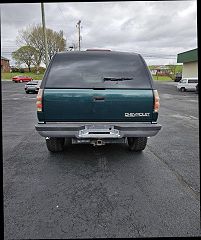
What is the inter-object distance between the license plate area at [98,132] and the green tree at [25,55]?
65093 millimetres

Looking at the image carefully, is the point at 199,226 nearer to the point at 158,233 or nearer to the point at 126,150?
the point at 158,233

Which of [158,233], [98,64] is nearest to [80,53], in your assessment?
[98,64]

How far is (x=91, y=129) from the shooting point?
4.07m

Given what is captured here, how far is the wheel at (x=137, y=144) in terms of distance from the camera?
5016 mm

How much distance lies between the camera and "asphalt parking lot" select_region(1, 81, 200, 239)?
8.68 feet

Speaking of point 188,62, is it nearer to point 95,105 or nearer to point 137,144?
point 137,144

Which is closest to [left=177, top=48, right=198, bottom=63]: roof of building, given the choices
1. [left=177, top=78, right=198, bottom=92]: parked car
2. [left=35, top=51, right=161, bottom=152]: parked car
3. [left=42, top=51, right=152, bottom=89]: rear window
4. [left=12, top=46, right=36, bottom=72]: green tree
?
[left=177, top=78, right=198, bottom=92]: parked car

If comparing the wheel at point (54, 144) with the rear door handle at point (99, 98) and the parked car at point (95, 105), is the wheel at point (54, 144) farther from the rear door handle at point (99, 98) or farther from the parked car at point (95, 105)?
the rear door handle at point (99, 98)

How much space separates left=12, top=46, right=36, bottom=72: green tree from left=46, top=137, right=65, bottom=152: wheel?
64058 millimetres

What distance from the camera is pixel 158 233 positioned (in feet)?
8.42

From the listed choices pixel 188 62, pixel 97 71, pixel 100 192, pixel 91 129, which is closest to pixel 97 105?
pixel 91 129

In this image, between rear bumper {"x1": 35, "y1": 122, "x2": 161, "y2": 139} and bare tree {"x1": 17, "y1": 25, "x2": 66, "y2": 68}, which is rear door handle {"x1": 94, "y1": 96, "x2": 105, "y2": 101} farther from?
bare tree {"x1": 17, "y1": 25, "x2": 66, "y2": 68}

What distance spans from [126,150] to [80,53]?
235 centimetres

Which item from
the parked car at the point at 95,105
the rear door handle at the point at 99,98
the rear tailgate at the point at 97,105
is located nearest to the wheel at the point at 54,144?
the parked car at the point at 95,105
